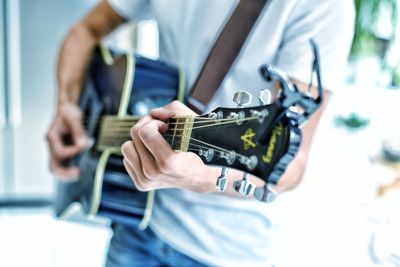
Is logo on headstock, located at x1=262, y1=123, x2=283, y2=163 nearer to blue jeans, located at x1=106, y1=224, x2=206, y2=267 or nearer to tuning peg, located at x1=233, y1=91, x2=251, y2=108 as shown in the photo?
tuning peg, located at x1=233, y1=91, x2=251, y2=108

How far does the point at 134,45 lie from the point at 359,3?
0.76 m

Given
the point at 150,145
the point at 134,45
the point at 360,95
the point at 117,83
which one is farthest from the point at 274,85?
the point at 134,45

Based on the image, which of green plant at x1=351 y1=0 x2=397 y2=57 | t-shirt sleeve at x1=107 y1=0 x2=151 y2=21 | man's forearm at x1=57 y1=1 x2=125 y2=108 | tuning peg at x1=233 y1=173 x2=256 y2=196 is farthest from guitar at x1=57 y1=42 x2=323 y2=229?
green plant at x1=351 y1=0 x2=397 y2=57

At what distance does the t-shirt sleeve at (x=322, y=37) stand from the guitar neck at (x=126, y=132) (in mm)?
212

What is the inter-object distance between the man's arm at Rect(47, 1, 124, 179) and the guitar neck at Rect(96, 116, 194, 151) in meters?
0.09

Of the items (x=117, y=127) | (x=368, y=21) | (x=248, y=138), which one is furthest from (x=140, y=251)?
(x=368, y=21)

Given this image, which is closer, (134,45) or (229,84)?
(229,84)

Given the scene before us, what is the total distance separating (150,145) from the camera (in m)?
0.53

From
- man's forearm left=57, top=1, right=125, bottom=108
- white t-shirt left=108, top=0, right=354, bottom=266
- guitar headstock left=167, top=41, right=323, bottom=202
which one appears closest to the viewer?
guitar headstock left=167, top=41, right=323, bottom=202

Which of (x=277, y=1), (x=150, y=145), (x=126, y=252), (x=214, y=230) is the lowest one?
(x=126, y=252)

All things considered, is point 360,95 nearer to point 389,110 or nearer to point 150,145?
point 389,110

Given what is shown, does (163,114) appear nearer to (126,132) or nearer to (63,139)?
(126,132)

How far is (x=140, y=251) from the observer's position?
0.88 metres

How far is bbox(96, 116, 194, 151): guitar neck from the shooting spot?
52 cm
